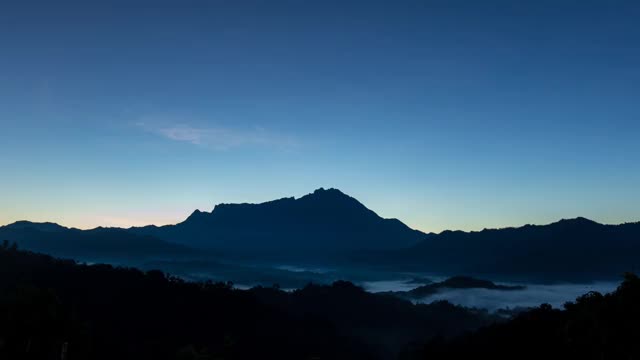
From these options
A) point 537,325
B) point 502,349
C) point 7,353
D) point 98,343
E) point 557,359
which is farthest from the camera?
point 98,343

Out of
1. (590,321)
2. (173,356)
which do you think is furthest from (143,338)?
(590,321)

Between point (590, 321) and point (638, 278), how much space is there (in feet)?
21.9

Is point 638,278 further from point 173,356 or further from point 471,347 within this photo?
point 173,356

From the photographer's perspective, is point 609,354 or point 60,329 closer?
point 609,354

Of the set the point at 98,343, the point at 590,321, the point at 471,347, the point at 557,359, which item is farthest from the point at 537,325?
the point at 98,343

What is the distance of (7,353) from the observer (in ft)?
288

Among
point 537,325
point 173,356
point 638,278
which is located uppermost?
point 638,278

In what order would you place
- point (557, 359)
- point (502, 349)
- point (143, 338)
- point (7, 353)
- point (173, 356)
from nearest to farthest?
point (7, 353), point (557, 359), point (502, 349), point (173, 356), point (143, 338)

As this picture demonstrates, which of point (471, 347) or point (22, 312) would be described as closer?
point (22, 312)

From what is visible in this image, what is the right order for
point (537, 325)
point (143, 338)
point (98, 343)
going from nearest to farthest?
point (537, 325) → point (98, 343) → point (143, 338)

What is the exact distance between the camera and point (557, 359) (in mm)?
97250

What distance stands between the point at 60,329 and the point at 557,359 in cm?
7079

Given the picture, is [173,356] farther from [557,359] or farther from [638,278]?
[638,278]

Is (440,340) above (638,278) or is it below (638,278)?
below
